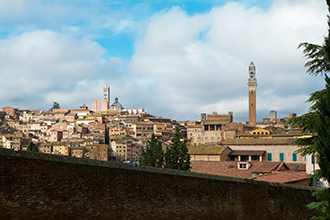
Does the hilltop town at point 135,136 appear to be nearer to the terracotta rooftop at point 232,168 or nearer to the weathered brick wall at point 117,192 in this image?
the terracotta rooftop at point 232,168

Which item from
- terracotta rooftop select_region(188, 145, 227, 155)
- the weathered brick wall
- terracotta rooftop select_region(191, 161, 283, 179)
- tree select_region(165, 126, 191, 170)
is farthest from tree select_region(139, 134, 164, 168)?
the weathered brick wall

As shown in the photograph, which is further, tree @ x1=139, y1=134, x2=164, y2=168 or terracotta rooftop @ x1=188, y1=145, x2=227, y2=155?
terracotta rooftop @ x1=188, y1=145, x2=227, y2=155

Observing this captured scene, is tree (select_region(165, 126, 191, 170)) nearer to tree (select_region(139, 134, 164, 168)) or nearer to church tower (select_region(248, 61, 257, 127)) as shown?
tree (select_region(139, 134, 164, 168))

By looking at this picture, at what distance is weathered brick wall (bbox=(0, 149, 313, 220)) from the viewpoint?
849 centimetres

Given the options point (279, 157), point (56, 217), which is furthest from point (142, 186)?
point (279, 157)

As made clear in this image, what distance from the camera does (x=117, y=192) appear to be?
1055cm

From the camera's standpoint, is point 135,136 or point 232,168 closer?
point 232,168

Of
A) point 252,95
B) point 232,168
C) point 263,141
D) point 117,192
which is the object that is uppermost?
point 252,95

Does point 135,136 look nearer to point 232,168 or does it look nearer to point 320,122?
point 232,168

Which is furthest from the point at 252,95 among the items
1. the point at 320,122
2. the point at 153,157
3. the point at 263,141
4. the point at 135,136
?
the point at 320,122

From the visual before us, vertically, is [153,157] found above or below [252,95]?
below

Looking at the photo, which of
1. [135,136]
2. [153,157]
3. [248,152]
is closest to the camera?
[153,157]

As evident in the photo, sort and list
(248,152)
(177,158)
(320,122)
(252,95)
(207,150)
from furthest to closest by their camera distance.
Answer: (252,95) → (248,152) → (207,150) → (177,158) → (320,122)

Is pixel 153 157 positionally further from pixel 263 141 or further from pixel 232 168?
pixel 263 141
